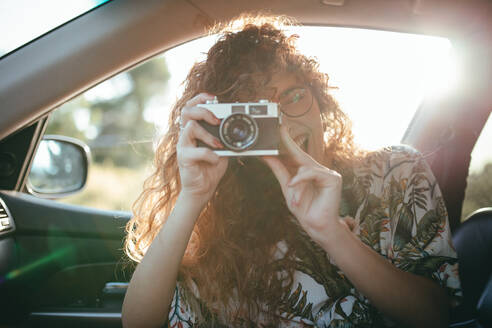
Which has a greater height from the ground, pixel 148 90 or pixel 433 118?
pixel 148 90

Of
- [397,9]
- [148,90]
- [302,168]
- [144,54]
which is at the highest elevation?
[148,90]

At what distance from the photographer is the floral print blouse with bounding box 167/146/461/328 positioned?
4.27 ft

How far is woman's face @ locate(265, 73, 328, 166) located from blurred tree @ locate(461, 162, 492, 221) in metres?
1.29

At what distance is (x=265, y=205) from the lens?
61.6 inches

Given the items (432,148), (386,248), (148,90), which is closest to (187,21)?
(386,248)

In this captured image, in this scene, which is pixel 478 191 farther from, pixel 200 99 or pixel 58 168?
pixel 58 168

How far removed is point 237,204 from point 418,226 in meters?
0.70

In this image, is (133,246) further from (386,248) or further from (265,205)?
(386,248)

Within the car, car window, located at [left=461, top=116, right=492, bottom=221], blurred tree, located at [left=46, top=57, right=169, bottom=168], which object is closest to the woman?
the car

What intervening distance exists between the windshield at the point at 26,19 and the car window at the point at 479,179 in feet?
7.29

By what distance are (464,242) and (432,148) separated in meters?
0.61

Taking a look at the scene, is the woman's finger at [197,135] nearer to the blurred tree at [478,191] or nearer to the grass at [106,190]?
the blurred tree at [478,191]

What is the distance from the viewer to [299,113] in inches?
55.6

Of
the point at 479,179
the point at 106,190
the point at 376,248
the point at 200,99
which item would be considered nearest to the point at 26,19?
the point at 200,99
